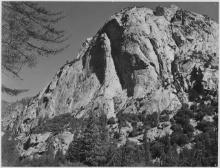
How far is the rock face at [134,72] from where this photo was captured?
8281 cm

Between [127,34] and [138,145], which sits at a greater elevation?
[127,34]

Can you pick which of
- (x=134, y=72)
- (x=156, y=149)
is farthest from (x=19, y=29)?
(x=134, y=72)

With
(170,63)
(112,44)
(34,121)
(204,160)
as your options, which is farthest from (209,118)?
(34,121)

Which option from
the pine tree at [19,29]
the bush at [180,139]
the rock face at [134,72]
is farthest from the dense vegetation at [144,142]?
the pine tree at [19,29]

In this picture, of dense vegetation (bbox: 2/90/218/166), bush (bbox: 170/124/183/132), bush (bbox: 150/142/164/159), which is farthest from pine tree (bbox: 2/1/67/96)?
bush (bbox: 170/124/183/132)

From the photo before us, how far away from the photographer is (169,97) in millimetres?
82188

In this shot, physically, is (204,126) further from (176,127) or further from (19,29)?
(19,29)

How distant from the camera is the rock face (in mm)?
82812

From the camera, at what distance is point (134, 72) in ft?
298

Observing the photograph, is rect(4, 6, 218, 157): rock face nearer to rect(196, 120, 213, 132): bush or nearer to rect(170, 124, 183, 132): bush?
rect(170, 124, 183, 132): bush

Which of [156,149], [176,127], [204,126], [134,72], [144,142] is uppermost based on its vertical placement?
[134,72]

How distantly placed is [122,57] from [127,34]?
6.80m

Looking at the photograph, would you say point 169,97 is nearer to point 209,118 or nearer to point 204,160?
point 209,118

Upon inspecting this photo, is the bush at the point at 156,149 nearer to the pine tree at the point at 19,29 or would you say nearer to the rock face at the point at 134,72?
the rock face at the point at 134,72
